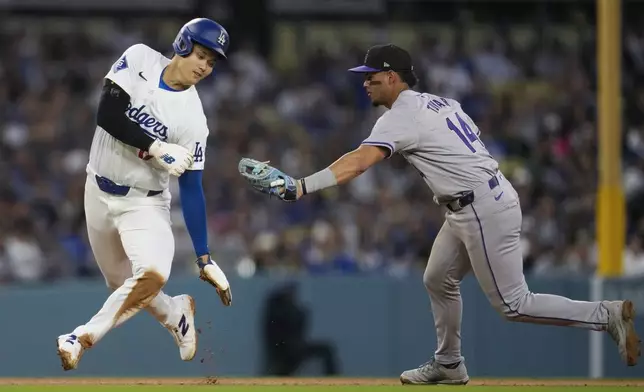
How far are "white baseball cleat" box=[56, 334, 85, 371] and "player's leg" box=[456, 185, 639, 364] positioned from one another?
88.8 inches

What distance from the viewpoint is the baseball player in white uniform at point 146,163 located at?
711cm

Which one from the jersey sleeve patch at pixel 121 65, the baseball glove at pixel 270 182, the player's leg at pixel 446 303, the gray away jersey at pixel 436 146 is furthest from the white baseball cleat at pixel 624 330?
the jersey sleeve patch at pixel 121 65

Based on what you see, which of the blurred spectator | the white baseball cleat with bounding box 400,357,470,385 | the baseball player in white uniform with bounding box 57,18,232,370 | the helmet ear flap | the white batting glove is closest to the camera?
the white batting glove

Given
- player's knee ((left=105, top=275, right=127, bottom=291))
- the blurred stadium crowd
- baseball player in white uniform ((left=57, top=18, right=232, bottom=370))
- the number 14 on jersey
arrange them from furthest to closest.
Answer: the blurred stadium crowd
player's knee ((left=105, top=275, right=127, bottom=291))
the number 14 on jersey
baseball player in white uniform ((left=57, top=18, right=232, bottom=370))

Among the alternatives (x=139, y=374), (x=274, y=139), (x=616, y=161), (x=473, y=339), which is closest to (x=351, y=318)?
(x=473, y=339)

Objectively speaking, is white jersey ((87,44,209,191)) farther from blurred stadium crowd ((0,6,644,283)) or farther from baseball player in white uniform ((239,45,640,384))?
blurred stadium crowd ((0,6,644,283))

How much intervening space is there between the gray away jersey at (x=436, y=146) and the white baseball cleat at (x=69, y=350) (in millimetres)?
1956

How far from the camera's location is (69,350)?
686 centimetres

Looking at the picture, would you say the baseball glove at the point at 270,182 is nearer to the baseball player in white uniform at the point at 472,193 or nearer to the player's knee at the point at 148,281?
the baseball player in white uniform at the point at 472,193

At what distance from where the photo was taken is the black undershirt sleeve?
704cm

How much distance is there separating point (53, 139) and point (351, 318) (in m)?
4.43

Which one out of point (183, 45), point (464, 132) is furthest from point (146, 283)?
point (464, 132)

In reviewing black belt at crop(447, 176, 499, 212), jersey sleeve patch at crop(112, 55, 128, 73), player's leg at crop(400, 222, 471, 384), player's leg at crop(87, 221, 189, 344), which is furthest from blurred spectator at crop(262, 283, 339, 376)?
jersey sleeve patch at crop(112, 55, 128, 73)

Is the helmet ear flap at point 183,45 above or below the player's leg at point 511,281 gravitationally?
above
